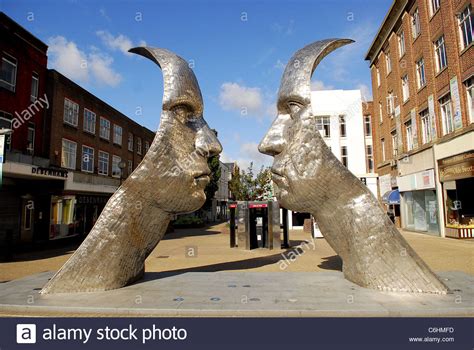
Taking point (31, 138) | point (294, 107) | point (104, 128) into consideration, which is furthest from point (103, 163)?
point (294, 107)

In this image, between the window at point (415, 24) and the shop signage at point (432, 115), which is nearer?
the shop signage at point (432, 115)

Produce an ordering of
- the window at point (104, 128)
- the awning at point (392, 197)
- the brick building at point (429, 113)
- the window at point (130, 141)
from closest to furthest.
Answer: the brick building at point (429, 113)
the awning at point (392, 197)
the window at point (104, 128)
the window at point (130, 141)

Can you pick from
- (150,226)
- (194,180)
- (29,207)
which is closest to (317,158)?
(194,180)

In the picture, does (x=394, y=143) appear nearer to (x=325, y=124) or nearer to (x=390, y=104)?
(x=390, y=104)

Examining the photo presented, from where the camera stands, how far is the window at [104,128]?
1048 inches

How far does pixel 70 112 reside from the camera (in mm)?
22703

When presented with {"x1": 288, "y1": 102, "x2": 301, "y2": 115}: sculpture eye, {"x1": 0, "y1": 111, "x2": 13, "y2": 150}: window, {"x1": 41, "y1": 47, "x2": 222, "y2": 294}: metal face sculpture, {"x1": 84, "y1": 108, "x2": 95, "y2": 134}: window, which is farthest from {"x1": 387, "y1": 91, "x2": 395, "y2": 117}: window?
{"x1": 0, "y1": 111, "x2": 13, "y2": 150}: window

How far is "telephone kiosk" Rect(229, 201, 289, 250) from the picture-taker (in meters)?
16.2

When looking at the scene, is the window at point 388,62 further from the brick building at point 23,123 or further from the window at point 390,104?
the brick building at point 23,123

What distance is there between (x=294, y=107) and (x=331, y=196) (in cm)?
239

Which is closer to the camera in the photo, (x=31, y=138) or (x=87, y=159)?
(x=31, y=138)

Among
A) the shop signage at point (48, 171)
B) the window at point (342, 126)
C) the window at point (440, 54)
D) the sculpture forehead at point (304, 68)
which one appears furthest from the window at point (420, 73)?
the shop signage at point (48, 171)

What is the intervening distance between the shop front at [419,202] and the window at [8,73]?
83.5ft

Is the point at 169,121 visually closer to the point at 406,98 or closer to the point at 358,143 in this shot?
the point at 406,98
